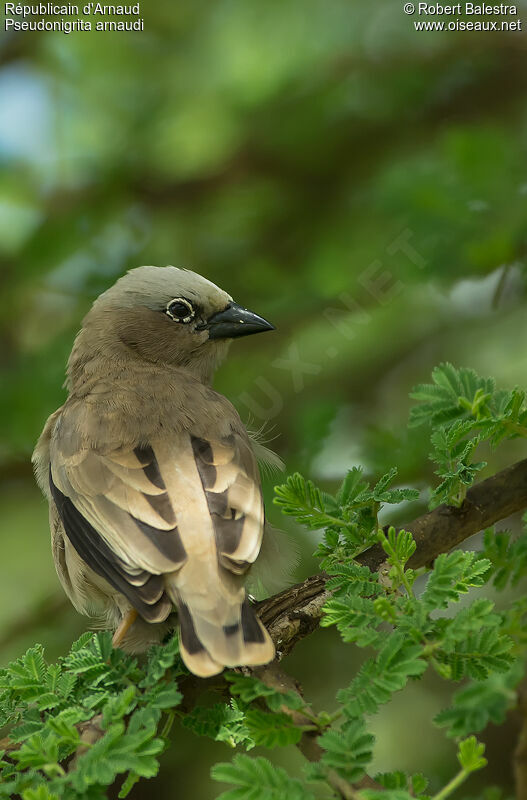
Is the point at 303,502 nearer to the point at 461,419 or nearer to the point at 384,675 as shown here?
the point at 461,419

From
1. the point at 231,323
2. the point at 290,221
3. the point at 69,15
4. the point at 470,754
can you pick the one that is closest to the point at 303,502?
the point at 470,754

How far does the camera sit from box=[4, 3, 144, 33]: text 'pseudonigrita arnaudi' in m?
7.18

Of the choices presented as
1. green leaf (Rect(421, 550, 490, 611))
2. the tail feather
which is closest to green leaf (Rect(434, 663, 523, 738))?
green leaf (Rect(421, 550, 490, 611))

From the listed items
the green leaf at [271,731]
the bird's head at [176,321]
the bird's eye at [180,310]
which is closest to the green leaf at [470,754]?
the green leaf at [271,731]

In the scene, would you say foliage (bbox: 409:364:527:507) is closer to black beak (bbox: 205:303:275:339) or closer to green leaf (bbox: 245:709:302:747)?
green leaf (bbox: 245:709:302:747)

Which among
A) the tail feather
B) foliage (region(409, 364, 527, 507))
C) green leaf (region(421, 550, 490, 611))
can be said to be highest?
foliage (region(409, 364, 527, 507))

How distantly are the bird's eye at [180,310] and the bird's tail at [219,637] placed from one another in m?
2.33

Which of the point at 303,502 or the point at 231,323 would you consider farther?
the point at 231,323

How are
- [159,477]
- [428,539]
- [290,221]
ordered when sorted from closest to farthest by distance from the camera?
[428,539], [159,477], [290,221]

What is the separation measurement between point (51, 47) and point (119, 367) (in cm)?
373

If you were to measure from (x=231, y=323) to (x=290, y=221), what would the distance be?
2326 mm

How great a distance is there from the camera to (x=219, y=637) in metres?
2.94

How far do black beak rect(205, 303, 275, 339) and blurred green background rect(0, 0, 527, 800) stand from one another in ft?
2.45

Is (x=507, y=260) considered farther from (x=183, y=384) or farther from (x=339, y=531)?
(x=339, y=531)
